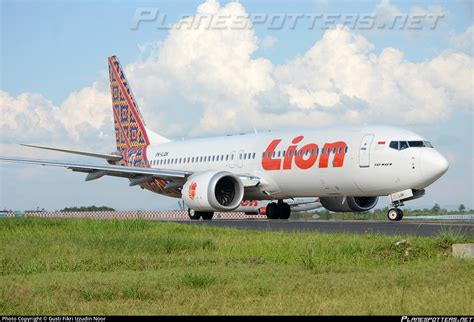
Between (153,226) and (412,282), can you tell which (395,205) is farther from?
(412,282)

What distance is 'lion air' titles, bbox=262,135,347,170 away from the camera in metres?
30.5

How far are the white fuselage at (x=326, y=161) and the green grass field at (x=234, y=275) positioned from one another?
10683mm

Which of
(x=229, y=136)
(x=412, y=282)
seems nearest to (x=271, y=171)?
(x=229, y=136)

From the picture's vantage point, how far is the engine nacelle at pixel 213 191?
32188mm

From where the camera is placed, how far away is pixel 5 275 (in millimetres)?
13562

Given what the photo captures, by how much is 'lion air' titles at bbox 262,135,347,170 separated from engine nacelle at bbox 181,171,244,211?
175cm

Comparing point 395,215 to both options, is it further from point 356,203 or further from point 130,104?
point 130,104

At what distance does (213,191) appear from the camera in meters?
32.2

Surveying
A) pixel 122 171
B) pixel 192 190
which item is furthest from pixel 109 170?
pixel 192 190

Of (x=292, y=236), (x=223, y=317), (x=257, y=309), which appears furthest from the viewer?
(x=292, y=236)

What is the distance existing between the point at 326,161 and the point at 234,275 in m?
18.9

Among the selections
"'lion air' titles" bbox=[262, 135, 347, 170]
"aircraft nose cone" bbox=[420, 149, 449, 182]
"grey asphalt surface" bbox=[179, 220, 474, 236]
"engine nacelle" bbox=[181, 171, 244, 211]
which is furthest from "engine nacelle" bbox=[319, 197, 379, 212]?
"grey asphalt surface" bbox=[179, 220, 474, 236]

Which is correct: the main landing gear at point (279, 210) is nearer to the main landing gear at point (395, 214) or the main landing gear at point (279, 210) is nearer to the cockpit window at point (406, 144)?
the main landing gear at point (395, 214)

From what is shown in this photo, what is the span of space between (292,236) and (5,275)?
7111 millimetres
